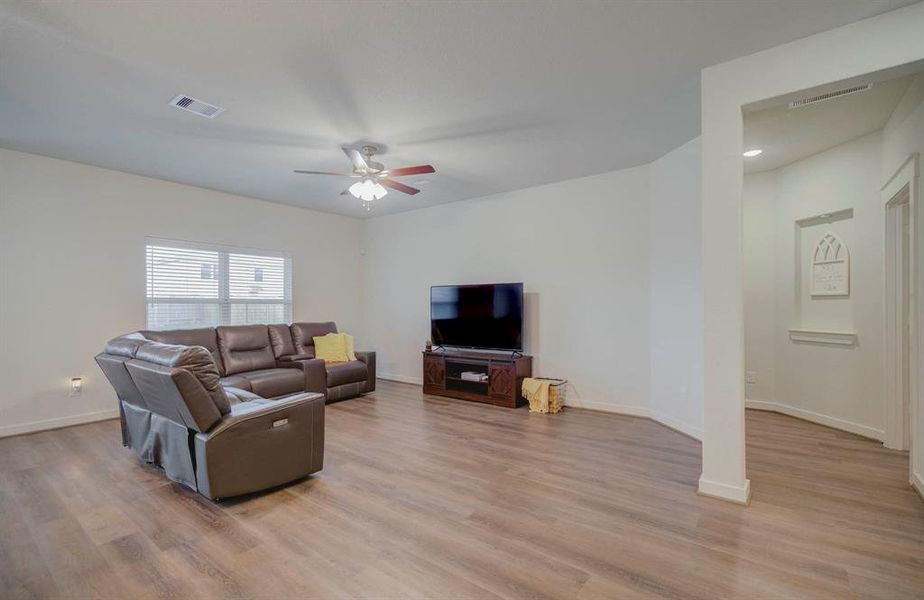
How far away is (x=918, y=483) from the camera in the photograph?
2795 millimetres

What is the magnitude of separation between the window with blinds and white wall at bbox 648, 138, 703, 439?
540cm

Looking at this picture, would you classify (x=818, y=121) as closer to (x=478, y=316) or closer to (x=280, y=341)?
(x=478, y=316)

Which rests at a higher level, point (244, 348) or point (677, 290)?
point (677, 290)

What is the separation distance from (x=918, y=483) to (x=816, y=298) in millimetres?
2445

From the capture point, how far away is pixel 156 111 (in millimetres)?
3332

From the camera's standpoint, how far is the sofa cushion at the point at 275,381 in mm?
4742

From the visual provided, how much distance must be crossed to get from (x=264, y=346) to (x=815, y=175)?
7.00m

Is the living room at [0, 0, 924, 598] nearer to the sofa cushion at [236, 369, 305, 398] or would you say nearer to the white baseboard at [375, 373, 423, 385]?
the sofa cushion at [236, 369, 305, 398]

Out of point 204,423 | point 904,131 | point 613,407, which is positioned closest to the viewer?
point 204,423

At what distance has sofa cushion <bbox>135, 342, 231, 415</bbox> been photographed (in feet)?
8.48

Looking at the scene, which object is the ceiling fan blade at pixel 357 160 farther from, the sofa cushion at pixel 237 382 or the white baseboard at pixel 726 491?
Answer: the white baseboard at pixel 726 491

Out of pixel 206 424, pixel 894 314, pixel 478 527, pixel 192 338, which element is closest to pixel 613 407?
pixel 894 314

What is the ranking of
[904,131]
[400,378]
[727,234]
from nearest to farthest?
[727,234] → [904,131] → [400,378]

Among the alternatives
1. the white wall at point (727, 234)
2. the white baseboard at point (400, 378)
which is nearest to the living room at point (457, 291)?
the white wall at point (727, 234)
